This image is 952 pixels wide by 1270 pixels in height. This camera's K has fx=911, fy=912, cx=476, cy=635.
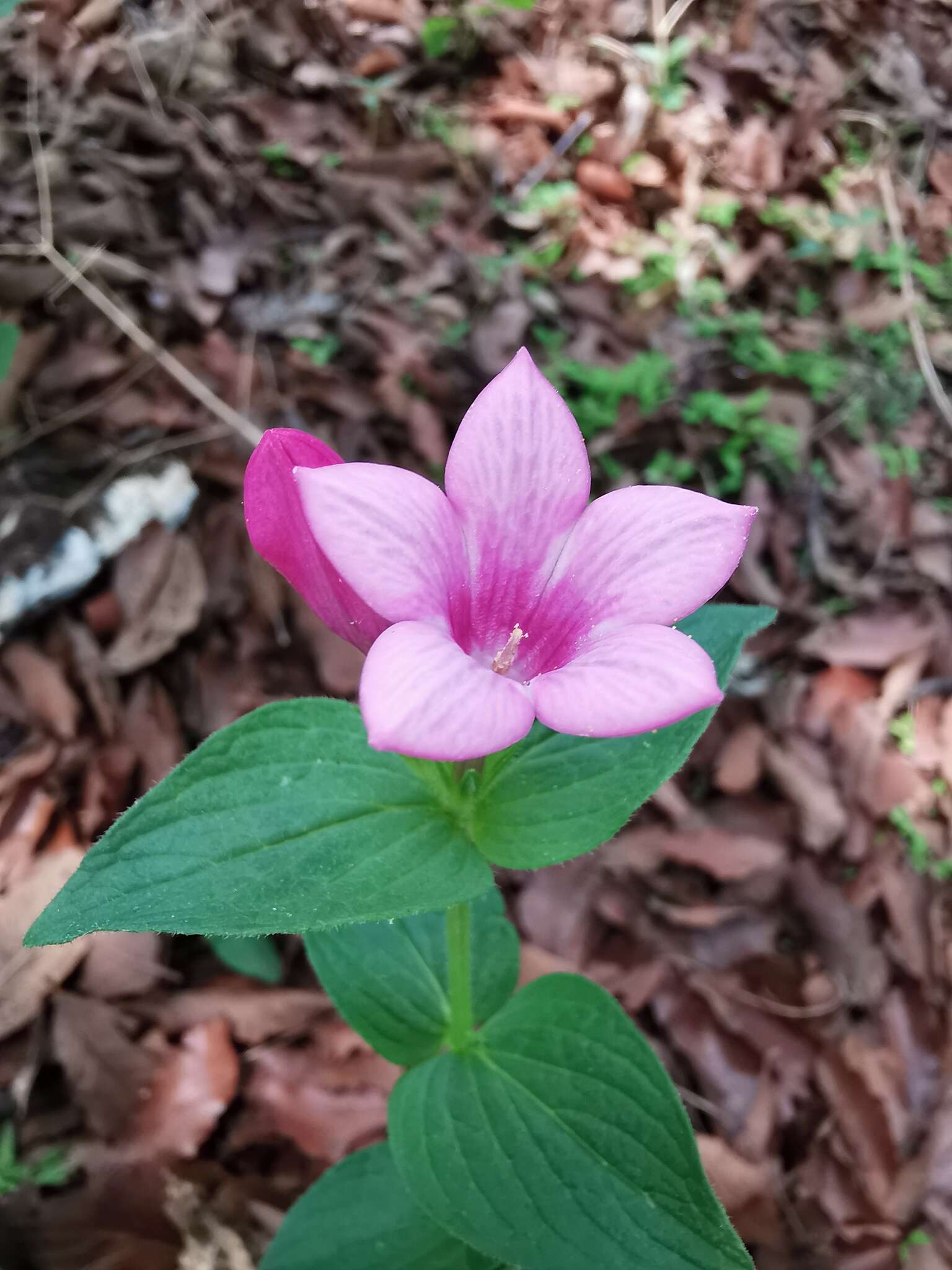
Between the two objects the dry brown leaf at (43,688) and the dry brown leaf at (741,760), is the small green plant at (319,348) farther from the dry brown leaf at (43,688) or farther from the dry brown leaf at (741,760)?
the dry brown leaf at (741,760)

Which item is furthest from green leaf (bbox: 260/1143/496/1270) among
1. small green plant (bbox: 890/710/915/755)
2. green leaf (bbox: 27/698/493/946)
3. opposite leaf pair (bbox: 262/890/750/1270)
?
small green plant (bbox: 890/710/915/755)

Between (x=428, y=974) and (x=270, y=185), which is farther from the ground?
(x=270, y=185)

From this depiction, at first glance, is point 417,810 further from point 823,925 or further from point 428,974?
point 823,925

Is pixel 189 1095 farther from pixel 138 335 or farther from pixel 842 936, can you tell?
pixel 138 335

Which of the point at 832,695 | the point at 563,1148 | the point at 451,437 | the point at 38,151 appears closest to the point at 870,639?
the point at 832,695

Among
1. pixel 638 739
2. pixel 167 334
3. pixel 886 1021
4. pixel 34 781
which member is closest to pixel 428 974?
pixel 638 739

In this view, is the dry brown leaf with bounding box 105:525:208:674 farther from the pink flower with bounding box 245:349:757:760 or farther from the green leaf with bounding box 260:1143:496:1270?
the pink flower with bounding box 245:349:757:760
